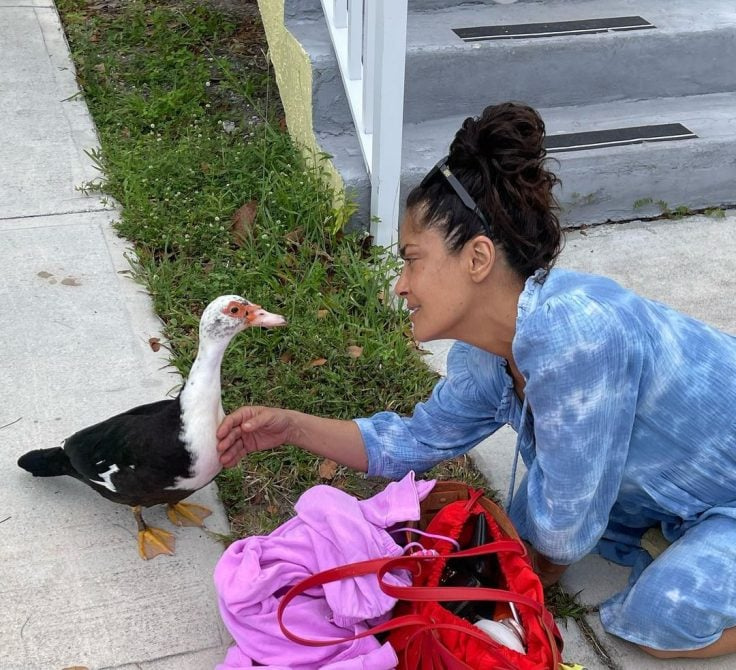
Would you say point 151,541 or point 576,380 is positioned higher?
point 576,380

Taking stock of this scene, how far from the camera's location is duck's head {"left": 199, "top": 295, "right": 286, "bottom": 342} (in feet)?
8.95

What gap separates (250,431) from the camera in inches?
107

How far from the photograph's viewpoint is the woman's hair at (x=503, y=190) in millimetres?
2234

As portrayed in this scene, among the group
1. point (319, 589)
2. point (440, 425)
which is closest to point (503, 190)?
point (440, 425)

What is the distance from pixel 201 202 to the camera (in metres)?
4.48

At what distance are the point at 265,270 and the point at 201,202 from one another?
0.67 m

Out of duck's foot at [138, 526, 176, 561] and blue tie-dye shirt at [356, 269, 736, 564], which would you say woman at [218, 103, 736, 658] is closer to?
blue tie-dye shirt at [356, 269, 736, 564]

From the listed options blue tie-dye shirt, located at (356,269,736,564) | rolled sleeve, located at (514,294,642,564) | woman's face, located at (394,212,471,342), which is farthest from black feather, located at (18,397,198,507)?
rolled sleeve, located at (514,294,642,564)

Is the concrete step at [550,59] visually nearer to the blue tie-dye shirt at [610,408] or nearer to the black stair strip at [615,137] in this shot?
the black stair strip at [615,137]

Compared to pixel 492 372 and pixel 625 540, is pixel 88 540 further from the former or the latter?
pixel 625 540

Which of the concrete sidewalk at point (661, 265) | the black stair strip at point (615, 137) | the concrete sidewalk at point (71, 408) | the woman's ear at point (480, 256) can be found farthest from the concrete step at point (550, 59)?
the woman's ear at point (480, 256)

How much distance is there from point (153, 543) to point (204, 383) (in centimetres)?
55

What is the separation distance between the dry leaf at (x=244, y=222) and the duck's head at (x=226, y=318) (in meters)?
1.46

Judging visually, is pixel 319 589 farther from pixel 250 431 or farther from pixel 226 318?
pixel 226 318
